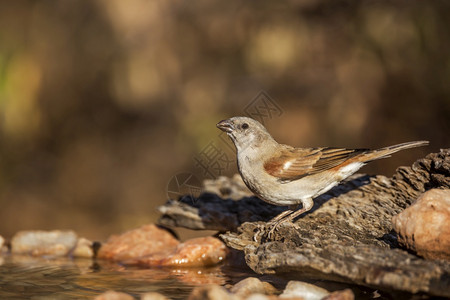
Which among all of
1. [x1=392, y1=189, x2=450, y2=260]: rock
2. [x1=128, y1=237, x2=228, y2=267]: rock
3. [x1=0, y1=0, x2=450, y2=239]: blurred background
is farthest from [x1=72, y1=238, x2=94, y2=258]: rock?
[x1=392, y1=189, x2=450, y2=260]: rock

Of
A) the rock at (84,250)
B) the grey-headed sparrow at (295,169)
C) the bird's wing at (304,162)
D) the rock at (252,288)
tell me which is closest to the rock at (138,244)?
the rock at (84,250)

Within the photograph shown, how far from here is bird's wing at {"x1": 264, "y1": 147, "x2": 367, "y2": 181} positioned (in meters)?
5.09

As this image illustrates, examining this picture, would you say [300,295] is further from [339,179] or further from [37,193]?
[37,193]

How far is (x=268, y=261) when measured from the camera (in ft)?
12.9

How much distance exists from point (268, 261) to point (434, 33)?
7.52 meters

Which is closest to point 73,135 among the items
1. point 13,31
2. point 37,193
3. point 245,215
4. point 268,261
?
point 37,193

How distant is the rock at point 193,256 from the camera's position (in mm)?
Result: 5723

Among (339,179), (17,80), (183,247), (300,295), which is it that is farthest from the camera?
(17,80)

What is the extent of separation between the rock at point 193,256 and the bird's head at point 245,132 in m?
1.23

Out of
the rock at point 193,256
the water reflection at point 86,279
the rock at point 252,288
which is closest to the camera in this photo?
the rock at point 252,288

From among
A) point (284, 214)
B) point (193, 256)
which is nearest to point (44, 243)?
point (193, 256)

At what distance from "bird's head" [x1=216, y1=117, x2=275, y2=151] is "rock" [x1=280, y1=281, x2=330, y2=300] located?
1918 mm

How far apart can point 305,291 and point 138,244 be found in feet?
10.1

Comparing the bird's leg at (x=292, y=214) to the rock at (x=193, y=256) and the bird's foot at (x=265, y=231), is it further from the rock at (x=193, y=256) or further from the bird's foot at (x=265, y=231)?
the rock at (x=193, y=256)
